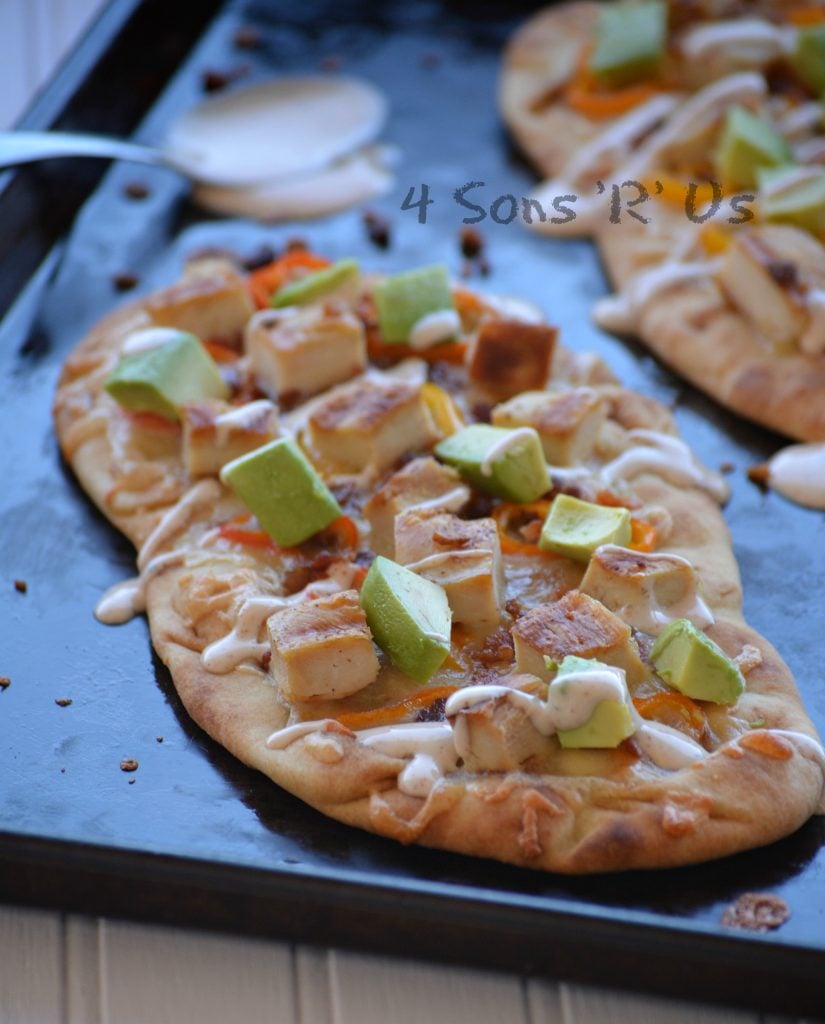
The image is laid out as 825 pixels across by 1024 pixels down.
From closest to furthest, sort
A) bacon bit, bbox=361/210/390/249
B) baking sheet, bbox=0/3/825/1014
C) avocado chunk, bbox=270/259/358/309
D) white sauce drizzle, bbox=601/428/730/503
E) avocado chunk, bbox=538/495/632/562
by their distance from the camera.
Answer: baking sheet, bbox=0/3/825/1014 → avocado chunk, bbox=538/495/632/562 → white sauce drizzle, bbox=601/428/730/503 → avocado chunk, bbox=270/259/358/309 → bacon bit, bbox=361/210/390/249

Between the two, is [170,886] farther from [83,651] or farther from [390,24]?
[390,24]

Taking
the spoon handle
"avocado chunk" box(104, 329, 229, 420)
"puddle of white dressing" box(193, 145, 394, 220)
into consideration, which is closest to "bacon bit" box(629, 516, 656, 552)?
"avocado chunk" box(104, 329, 229, 420)

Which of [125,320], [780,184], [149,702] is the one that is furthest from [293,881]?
[780,184]

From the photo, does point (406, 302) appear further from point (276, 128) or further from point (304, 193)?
point (276, 128)

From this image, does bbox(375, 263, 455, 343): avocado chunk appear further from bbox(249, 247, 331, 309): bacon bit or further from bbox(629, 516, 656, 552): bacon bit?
bbox(629, 516, 656, 552): bacon bit

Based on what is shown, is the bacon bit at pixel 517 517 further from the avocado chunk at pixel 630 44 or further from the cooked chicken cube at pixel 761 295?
the avocado chunk at pixel 630 44

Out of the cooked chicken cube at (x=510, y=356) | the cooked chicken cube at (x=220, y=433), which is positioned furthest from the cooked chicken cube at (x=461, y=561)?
the cooked chicken cube at (x=510, y=356)

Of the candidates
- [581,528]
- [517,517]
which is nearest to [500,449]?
[517,517]
